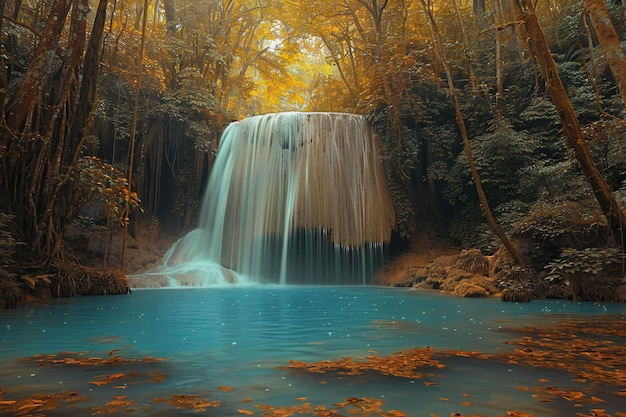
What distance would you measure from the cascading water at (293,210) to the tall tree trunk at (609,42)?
33.7ft

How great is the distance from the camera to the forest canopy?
305 inches

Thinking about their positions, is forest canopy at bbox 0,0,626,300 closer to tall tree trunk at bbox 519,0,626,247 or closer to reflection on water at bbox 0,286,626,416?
tall tree trunk at bbox 519,0,626,247

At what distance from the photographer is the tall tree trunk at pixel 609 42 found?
5.18m

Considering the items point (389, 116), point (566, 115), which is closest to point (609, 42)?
point (566, 115)

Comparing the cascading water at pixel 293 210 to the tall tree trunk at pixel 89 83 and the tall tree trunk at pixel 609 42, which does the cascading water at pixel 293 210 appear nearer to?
the tall tree trunk at pixel 89 83

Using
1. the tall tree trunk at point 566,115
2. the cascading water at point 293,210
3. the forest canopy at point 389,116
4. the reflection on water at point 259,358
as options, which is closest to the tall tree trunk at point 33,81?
the forest canopy at point 389,116

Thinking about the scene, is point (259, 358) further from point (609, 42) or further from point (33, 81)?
point (33, 81)

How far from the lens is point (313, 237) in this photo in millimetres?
14914

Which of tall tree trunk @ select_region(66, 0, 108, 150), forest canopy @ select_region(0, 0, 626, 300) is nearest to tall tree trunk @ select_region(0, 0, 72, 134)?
forest canopy @ select_region(0, 0, 626, 300)

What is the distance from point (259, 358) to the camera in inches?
138

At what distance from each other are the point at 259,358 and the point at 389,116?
44.3 feet

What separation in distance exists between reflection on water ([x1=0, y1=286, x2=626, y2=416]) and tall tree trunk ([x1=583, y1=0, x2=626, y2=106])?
316 cm

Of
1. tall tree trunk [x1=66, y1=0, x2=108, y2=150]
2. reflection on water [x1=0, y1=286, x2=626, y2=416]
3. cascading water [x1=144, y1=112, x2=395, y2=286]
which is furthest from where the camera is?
cascading water [x1=144, y1=112, x2=395, y2=286]

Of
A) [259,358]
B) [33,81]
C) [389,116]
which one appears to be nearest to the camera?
[259,358]
